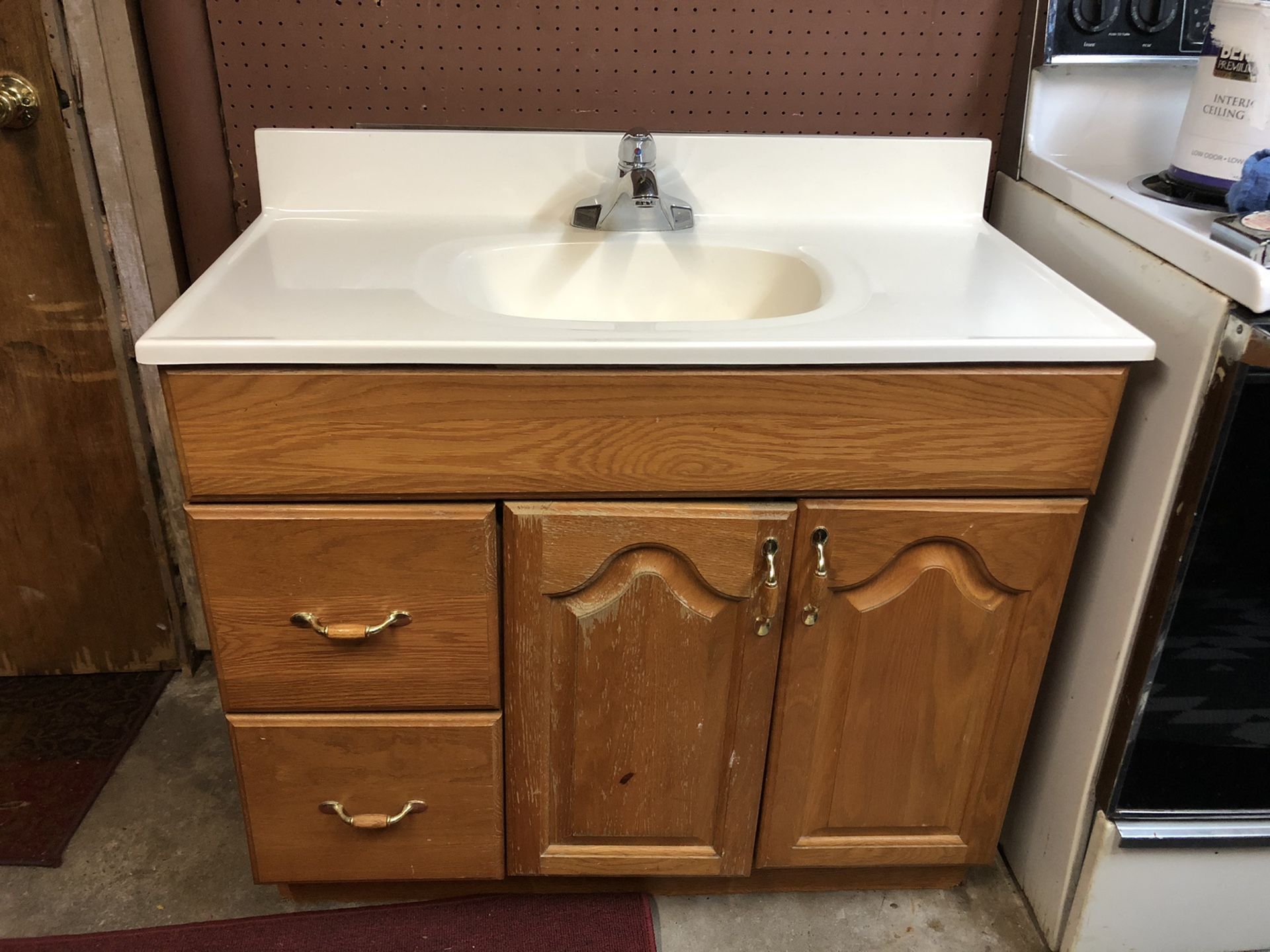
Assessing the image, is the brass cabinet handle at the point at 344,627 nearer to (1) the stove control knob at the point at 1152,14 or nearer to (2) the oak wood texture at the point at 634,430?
(2) the oak wood texture at the point at 634,430

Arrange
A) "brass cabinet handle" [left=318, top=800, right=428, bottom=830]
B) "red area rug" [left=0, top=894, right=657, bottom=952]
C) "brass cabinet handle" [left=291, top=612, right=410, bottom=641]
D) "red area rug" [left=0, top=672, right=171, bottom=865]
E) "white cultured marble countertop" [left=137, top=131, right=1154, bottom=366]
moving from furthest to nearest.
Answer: "red area rug" [left=0, top=672, right=171, bottom=865] < "red area rug" [left=0, top=894, right=657, bottom=952] < "brass cabinet handle" [left=318, top=800, right=428, bottom=830] < "brass cabinet handle" [left=291, top=612, right=410, bottom=641] < "white cultured marble countertop" [left=137, top=131, right=1154, bottom=366]

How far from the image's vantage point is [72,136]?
4.20ft

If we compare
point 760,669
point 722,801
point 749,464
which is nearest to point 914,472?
point 749,464

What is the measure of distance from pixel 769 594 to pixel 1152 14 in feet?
2.81

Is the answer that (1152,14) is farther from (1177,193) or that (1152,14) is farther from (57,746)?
(57,746)

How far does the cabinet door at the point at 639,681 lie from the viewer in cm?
98

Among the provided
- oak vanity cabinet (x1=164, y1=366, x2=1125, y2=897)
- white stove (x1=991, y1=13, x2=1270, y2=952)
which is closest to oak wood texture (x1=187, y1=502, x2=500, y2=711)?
oak vanity cabinet (x1=164, y1=366, x2=1125, y2=897)

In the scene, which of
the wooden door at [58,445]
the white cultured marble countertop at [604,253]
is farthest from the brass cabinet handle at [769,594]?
the wooden door at [58,445]

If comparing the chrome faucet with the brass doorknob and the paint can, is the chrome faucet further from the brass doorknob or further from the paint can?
the brass doorknob

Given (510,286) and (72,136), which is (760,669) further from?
(72,136)

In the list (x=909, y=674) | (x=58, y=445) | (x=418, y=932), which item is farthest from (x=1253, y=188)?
(x=58, y=445)

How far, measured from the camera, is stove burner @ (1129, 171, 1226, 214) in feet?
3.53

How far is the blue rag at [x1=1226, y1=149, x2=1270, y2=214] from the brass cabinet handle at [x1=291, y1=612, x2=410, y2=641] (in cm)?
95

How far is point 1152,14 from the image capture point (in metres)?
1.18
